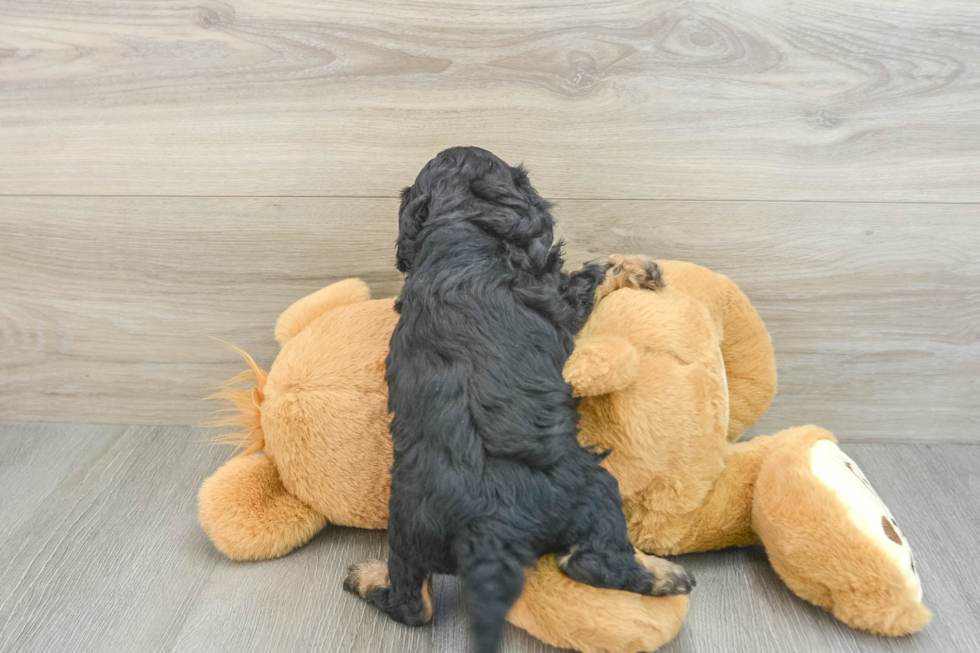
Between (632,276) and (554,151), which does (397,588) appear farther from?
(554,151)

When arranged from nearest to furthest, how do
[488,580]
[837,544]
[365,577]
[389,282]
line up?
[488,580], [837,544], [365,577], [389,282]

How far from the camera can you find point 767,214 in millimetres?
1136

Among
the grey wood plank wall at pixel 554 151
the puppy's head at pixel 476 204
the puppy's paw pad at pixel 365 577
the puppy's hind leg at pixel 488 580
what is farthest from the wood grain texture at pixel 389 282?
the puppy's hind leg at pixel 488 580

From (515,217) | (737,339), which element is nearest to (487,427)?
(515,217)

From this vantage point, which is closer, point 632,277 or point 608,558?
point 608,558

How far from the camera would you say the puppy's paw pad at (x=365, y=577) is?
91 centimetres

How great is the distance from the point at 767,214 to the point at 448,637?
827 millimetres

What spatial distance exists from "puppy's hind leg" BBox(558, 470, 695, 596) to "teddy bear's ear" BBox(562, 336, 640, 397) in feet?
0.35

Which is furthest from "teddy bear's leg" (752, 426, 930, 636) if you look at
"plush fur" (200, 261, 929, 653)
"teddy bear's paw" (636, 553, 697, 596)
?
"teddy bear's paw" (636, 553, 697, 596)

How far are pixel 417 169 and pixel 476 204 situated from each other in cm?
32

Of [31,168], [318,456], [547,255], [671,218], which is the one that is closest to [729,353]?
[671,218]

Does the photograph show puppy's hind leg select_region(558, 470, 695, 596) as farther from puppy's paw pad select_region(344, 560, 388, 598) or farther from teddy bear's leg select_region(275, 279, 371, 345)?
teddy bear's leg select_region(275, 279, 371, 345)

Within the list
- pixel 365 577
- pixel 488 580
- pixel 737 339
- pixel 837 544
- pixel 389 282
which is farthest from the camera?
pixel 389 282

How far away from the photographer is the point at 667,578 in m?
0.79
